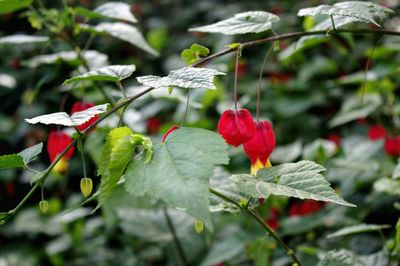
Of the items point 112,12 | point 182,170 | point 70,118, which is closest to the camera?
point 182,170

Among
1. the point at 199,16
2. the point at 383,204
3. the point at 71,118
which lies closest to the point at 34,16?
the point at 71,118

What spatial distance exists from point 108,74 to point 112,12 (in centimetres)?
47

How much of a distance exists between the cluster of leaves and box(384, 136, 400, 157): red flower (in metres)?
0.04

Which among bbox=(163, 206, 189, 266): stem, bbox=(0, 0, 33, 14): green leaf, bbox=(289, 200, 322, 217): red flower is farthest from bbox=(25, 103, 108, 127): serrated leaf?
bbox=(289, 200, 322, 217): red flower

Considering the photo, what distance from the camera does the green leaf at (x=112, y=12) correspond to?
53.1 inches

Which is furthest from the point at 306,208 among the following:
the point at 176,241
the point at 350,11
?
the point at 350,11

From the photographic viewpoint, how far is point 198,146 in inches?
30.4

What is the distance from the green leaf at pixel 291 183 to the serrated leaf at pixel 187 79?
0.57ft

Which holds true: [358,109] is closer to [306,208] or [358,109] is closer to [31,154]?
[306,208]

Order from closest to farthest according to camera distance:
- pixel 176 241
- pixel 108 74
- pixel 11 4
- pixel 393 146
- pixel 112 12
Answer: pixel 108 74, pixel 11 4, pixel 112 12, pixel 176 241, pixel 393 146

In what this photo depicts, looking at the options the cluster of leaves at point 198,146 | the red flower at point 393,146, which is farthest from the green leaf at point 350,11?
the red flower at point 393,146

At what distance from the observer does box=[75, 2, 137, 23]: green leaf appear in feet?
4.42

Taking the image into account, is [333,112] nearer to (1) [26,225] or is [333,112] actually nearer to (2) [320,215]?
(2) [320,215]

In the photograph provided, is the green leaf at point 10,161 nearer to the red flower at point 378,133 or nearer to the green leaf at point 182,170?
the green leaf at point 182,170
